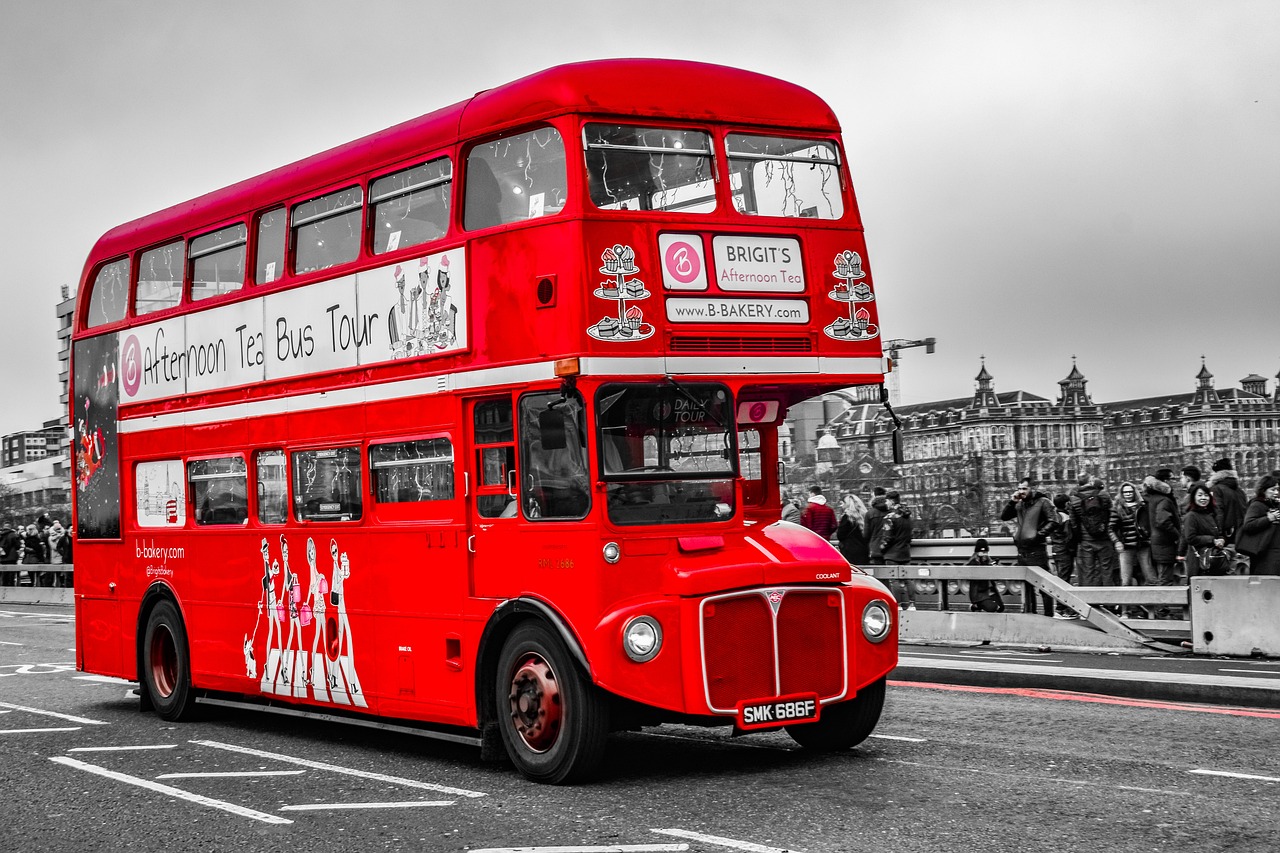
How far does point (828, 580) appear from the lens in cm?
936

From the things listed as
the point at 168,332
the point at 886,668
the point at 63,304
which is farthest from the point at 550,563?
the point at 63,304

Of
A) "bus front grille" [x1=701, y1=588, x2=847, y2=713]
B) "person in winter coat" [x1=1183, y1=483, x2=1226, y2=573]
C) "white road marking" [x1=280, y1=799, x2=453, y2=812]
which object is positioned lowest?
"white road marking" [x1=280, y1=799, x2=453, y2=812]

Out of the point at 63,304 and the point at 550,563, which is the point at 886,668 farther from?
the point at 63,304

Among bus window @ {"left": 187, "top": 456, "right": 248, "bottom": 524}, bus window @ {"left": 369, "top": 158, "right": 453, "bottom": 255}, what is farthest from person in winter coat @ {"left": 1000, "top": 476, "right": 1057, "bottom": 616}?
bus window @ {"left": 369, "top": 158, "right": 453, "bottom": 255}

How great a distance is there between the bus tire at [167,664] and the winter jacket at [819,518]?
26.4 feet

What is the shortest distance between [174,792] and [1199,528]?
11.6 m

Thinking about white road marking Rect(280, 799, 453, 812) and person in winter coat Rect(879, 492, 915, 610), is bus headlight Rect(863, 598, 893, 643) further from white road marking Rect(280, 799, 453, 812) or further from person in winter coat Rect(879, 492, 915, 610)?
person in winter coat Rect(879, 492, 915, 610)

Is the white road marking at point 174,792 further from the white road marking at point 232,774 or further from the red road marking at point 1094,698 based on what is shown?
the red road marking at point 1094,698

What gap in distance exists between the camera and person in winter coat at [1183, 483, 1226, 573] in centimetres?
1708

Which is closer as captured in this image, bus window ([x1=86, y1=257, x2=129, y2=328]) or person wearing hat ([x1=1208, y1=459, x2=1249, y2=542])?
bus window ([x1=86, y1=257, x2=129, y2=328])

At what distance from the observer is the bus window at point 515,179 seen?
370 inches

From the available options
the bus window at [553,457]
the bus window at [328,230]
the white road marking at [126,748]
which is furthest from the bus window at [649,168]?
the white road marking at [126,748]

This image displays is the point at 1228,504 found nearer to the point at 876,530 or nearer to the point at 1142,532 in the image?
the point at 1142,532

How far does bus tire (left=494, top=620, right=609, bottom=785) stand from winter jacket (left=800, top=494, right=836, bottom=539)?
396 inches
